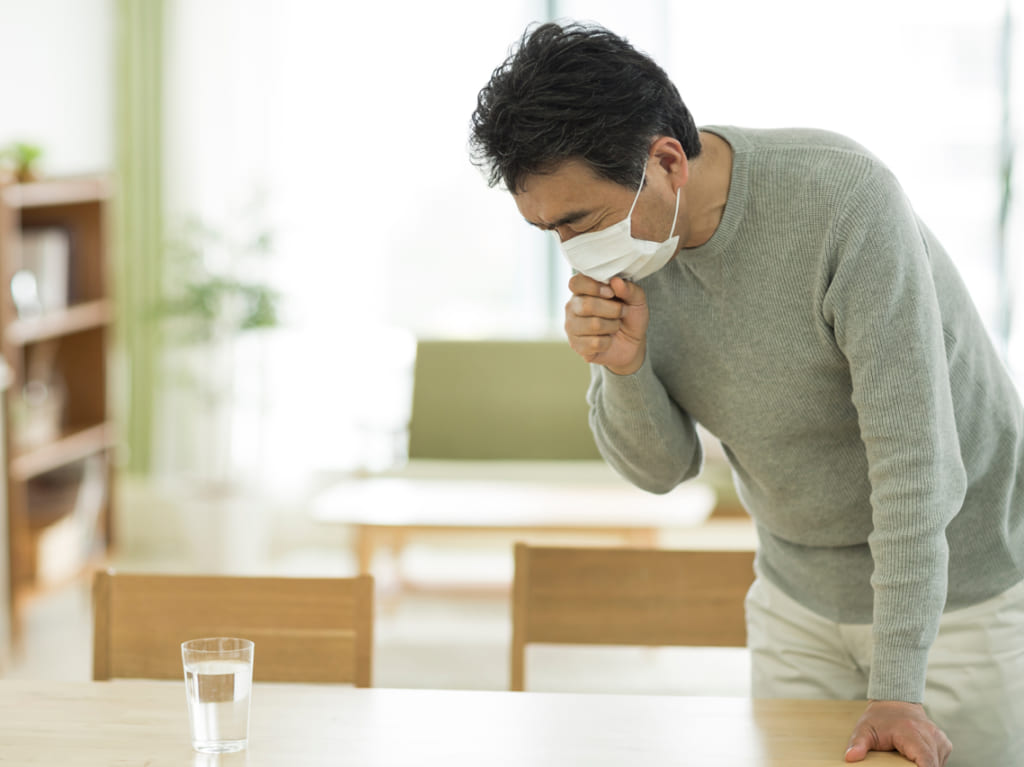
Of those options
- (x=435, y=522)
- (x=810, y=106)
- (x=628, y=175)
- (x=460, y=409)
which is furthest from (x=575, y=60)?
(x=810, y=106)

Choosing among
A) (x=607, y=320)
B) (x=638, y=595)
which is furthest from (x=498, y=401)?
(x=607, y=320)

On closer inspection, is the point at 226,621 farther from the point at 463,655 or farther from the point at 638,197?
the point at 463,655

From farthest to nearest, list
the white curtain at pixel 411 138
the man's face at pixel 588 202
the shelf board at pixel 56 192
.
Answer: the white curtain at pixel 411 138 → the shelf board at pixel 56 192 → the man's face at pixel 588 202

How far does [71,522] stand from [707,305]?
318 cm

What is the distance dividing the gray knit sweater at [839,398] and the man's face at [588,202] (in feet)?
0.26

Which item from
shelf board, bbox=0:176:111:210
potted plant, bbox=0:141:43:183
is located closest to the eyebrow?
shelf board, bbox=0:176:111:210

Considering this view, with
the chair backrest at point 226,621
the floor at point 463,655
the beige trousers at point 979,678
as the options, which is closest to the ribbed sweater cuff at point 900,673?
the beige trousers at point 979,678

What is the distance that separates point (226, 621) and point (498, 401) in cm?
286

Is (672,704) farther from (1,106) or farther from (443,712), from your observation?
(1,106)

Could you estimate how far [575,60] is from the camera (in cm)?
113

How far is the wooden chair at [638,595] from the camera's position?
63.6 inches

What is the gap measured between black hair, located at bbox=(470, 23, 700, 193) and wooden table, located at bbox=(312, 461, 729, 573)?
85.4 inches

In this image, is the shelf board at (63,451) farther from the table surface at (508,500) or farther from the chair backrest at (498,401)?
the chair backrest at (498,401)

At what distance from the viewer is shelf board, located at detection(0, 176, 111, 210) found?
11.4 ft
